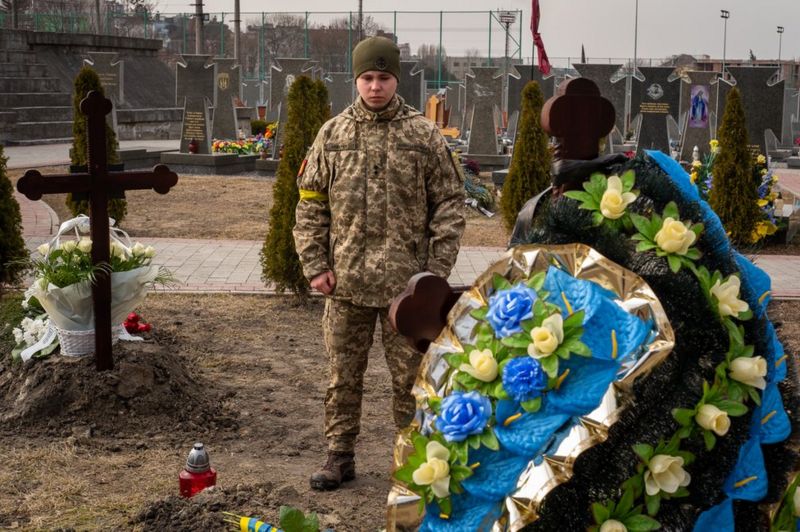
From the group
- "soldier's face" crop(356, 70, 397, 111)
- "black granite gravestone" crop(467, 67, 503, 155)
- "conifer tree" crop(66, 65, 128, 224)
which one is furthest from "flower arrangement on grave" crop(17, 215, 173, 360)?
"black granite gravestone" crop(467, 67, 503, 155)

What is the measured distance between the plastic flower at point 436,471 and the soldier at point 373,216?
6.52 feet

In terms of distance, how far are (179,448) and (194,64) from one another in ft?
49.9

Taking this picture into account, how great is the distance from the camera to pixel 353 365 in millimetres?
3920

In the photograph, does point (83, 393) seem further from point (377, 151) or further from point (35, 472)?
point (377, 151)

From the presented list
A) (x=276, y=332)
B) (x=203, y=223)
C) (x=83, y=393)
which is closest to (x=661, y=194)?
(x=83, y=393)

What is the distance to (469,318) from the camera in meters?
1.87

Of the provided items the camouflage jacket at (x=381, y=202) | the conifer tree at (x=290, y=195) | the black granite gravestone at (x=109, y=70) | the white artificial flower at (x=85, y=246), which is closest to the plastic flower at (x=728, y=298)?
the camouflage jacket at (x=381, y=202)

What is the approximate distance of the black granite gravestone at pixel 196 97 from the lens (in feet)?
58.0

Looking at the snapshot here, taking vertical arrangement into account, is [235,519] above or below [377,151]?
below

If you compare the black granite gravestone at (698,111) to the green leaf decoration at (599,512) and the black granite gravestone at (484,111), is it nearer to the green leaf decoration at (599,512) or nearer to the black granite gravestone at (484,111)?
the black granite gravestone at (484,111)

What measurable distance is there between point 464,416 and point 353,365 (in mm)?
2177

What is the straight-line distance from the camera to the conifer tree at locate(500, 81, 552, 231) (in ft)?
36.3

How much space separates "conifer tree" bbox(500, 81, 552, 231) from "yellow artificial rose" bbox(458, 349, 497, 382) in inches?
366

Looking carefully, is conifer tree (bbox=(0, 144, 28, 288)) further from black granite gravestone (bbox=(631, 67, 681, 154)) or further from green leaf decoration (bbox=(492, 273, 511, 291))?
black granite gravestone (bbox=(631, 67, 681, 154))
